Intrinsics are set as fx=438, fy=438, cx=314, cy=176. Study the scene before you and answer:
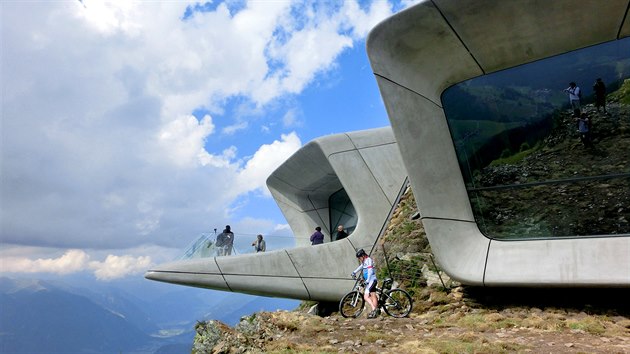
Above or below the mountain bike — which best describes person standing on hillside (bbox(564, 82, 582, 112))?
above

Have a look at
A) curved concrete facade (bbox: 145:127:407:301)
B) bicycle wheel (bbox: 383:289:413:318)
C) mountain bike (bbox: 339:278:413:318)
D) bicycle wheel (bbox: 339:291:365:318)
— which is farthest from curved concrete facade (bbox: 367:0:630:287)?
curved concrete facade (bbox: 145:127:407:301)

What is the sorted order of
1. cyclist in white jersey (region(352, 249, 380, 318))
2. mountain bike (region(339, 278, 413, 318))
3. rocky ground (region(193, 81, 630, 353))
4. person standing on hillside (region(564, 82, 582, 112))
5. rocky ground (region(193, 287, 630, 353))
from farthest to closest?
mountain bike (region(339, 278, 413, 318)), cyclist in white jersey (region(352, 249, 380, 318)), person standing on hillside (region(564, 82, 582, 112)), rocky ground (region(193, 81, 630, 353)), rocky ground (region(193, 287, 630, 353))

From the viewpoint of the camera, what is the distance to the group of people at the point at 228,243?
16531 mm

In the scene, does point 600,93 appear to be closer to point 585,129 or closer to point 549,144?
point 585,129

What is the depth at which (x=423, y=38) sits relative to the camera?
1078 cm

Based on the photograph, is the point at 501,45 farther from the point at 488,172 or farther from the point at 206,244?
the point at 206,244

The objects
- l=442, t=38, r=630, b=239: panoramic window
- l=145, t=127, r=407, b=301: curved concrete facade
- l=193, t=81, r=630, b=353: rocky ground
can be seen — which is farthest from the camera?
l=145, t=127, r=407, b=301: curved concrete facade

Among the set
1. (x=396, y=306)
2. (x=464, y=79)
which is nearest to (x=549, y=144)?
(x=464, y=79)

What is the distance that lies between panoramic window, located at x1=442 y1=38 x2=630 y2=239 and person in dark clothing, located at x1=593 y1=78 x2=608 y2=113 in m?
0.02

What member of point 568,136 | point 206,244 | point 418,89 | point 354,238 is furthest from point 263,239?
point 568,136

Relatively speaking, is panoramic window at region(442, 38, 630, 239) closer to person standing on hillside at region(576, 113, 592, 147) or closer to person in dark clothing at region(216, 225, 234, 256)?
person standing on hillside at region(576, 113, 592, 147)

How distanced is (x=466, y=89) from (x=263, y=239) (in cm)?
988

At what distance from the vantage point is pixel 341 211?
25.2 metres

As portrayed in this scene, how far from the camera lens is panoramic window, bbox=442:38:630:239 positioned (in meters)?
9.87
